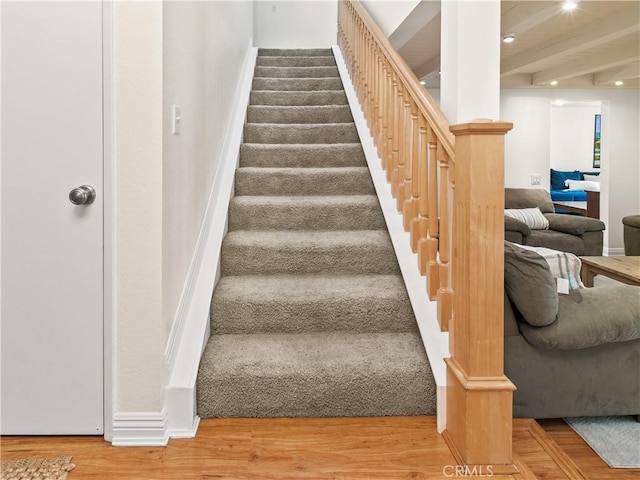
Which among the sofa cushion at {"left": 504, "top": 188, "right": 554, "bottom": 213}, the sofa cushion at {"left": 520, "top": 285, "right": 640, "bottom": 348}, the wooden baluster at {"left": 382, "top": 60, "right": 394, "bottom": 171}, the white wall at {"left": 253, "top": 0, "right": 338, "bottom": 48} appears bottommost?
the sofa cushion at {"left": 520, "top": 285, "right": 640, "bottom": 348}

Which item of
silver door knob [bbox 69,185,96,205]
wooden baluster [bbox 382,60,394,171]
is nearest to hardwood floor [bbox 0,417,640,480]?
silver door knob [bbox 69,185,96,205]

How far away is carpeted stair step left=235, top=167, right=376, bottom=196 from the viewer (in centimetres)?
301

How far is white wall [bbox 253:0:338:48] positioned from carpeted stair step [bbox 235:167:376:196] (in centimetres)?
359

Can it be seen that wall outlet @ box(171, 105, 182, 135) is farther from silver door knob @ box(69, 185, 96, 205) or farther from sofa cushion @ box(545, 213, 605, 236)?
sofa cushion @ box(545, 213, 605, 236)

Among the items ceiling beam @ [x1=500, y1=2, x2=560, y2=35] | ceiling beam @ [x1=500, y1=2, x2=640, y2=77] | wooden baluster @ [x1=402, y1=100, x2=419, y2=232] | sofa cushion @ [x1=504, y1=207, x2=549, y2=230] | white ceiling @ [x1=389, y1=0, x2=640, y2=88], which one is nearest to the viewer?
wooden baluster @ [x1=402, y1=100, x2=419, y2=232]

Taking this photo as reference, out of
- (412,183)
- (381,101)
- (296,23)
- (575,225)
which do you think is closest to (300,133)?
(381,101)

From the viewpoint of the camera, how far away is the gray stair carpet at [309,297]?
1794mm

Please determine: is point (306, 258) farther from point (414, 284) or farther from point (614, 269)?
point (614, 269)

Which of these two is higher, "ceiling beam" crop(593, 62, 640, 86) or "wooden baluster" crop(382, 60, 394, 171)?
"ceiling beam" crop(593, 62, 640, 86)

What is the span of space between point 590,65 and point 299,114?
359 centimetres

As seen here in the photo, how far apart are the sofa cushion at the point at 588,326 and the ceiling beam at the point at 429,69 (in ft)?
11.9

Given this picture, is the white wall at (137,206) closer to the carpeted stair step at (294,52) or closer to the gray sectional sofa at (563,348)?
the gray sectional sofa at (563,348)

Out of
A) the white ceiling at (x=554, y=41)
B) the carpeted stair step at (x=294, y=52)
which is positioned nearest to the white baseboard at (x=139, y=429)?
the white ceiling at (x=554, y=41)

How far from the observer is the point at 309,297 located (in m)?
2.14
